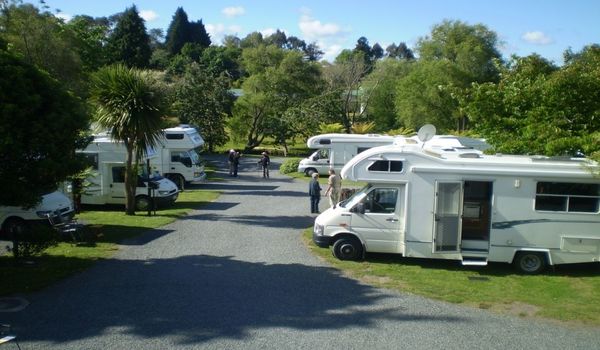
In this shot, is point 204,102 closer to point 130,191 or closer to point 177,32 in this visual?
point 130,191

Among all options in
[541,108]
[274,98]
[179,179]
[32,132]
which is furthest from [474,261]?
[274,98]

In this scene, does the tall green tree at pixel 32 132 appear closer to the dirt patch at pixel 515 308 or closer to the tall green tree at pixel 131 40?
the dirt patch at pixel 515 308

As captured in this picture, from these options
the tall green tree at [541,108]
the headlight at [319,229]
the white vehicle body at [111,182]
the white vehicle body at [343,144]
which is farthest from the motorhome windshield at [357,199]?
the white vehicle body at [343,144]

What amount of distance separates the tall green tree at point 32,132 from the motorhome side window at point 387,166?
646 cm

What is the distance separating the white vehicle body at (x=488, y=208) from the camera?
12.4 metres

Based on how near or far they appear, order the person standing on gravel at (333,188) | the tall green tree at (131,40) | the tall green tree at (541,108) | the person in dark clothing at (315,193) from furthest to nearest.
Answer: the tall green tree at (131,40), the person in dark clothing at (315,193), the person standing on gravel at (333,188), the tall green tree at (541,108)

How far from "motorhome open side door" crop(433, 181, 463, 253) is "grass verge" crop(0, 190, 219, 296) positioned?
7.84 metres

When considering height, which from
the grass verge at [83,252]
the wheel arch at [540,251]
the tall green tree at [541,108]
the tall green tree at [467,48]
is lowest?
the grass verge at [83,252]

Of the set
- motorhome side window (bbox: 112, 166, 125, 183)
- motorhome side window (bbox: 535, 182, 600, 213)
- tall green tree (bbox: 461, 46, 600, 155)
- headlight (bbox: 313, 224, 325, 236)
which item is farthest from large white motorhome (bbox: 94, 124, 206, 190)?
motorhome side window (bbox: 535, 182, 600, 213)

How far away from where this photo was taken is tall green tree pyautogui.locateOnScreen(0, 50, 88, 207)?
1004 cm

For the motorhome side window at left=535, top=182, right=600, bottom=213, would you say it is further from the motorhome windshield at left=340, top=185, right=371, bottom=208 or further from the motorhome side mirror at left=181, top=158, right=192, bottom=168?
the motorhome side mirror at left=181, top=158, right=192, bottom=168

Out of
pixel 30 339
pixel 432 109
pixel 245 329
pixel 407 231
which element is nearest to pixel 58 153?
pixel 30 339

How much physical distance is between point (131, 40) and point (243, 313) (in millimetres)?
57666

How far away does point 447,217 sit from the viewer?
1255cm
